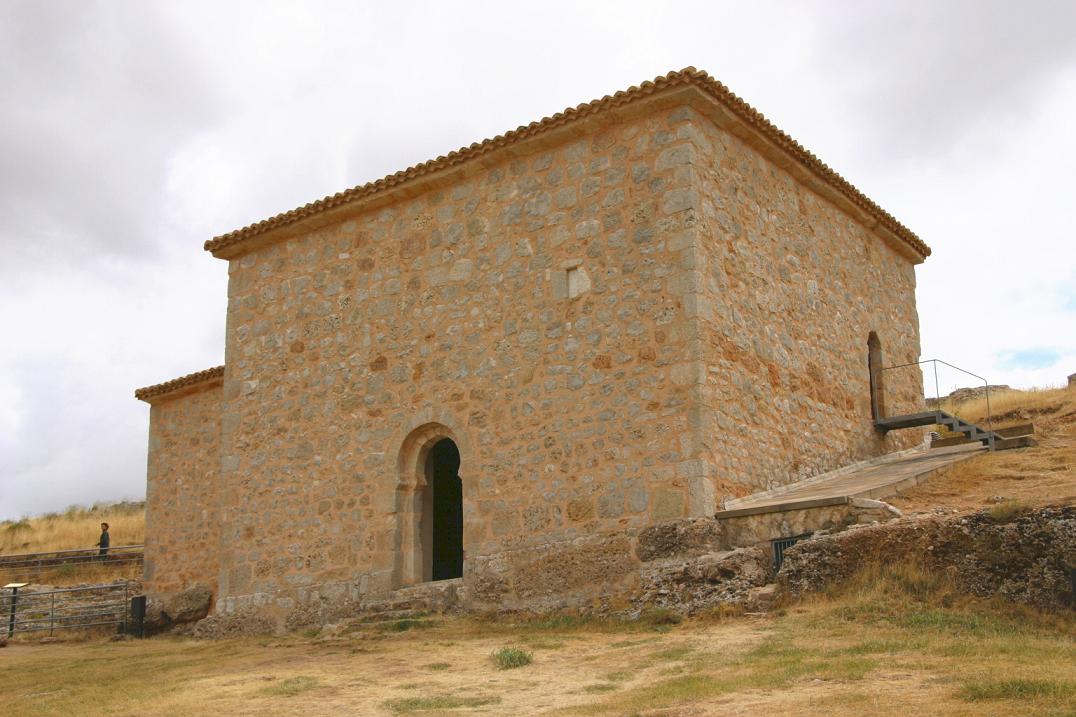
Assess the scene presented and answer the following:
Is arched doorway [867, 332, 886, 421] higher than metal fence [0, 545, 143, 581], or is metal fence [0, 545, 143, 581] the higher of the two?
arched doorway [867, 332, 886, 421]

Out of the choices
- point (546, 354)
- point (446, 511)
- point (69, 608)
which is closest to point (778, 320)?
point (546, 354)

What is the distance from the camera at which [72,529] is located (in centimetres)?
3347

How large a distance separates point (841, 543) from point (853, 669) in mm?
2906

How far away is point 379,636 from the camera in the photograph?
12719 mm

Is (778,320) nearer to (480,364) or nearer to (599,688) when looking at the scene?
(480,364)

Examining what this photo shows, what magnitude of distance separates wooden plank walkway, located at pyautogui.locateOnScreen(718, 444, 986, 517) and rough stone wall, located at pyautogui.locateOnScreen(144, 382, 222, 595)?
9.06 meters

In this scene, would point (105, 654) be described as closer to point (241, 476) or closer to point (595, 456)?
point (241, 476)

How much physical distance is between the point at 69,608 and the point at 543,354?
10.3 metres

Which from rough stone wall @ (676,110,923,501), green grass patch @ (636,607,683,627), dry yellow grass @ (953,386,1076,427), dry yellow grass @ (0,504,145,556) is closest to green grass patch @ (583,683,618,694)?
green grass patch @ (636,607,683,627)

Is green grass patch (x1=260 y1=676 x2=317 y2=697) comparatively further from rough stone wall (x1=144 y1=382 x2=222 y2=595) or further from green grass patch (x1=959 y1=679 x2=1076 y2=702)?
rough stone wall (x1=144 y1=382 x2=222 y2=595)

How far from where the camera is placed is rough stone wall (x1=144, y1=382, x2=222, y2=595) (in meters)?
18.1

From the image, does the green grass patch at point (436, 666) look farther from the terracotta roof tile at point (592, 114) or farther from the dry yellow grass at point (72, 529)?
the dry yellow grass at point (72, 529)

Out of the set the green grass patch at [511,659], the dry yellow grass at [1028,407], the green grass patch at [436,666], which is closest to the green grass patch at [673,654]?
the green grass patch at [511,659]

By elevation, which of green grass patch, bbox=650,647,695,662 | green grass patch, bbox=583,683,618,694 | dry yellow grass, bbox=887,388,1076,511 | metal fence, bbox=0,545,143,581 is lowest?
green grass patch, bbox=583,683,618,694
